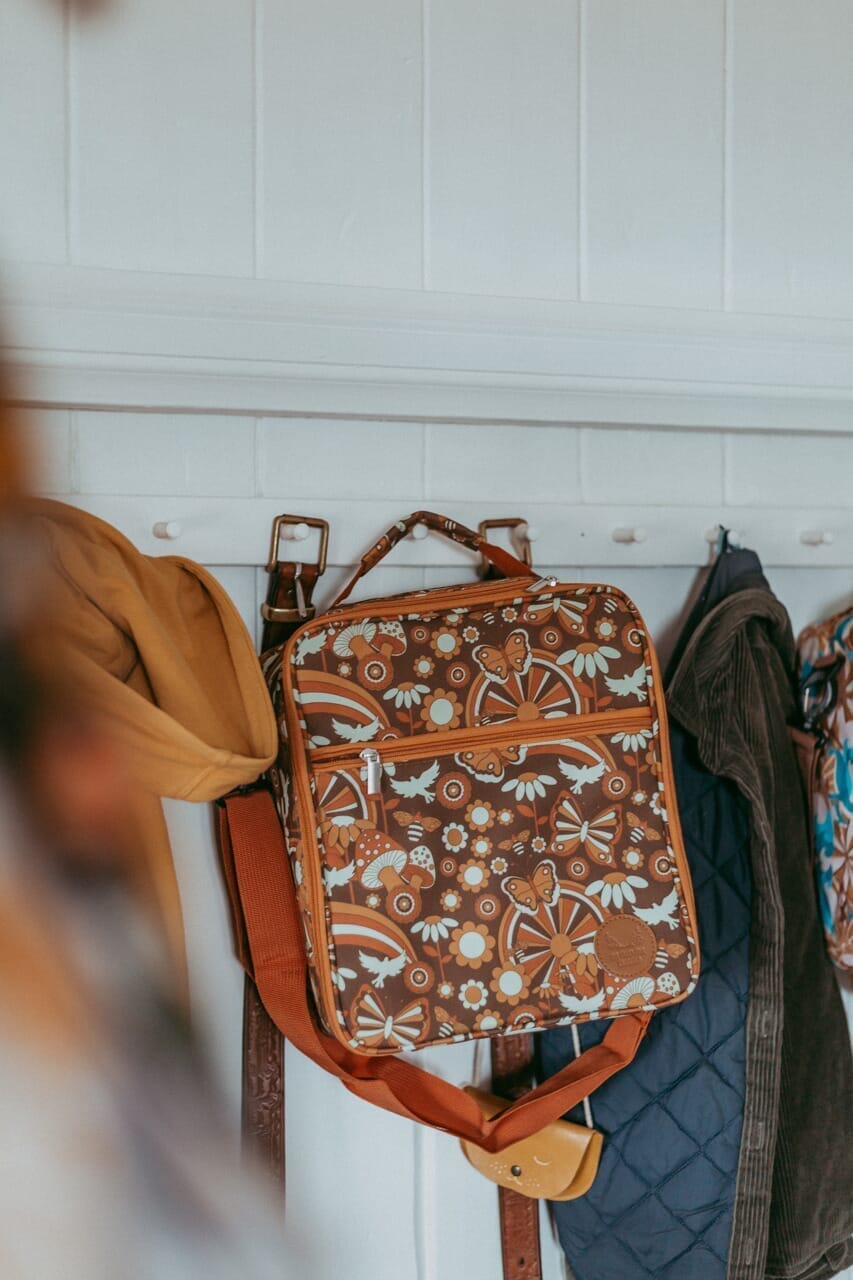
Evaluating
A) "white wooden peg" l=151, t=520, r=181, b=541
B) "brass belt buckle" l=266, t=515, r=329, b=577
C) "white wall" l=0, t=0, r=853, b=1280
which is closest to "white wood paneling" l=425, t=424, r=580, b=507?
"white wall" l=0, t=0, r=853, b=1280

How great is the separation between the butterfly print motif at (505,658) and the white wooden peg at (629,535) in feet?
0.64

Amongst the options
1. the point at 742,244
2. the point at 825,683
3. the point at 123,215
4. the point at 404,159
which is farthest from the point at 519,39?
the point at 825,683

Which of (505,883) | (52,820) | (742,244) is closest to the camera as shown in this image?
(52,820)

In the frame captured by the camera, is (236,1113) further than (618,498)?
No

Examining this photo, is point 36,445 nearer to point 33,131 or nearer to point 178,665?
point 178,665

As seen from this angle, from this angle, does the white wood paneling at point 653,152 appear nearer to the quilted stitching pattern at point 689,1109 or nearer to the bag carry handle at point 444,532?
the bag carry handle at point 444,532

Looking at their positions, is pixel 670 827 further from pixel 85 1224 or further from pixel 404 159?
pixel 85 1224

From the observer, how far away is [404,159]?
0.91m

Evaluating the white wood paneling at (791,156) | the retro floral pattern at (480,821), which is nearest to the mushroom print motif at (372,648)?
the retro floral pattern at (480,821)

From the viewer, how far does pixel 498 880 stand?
2.64 feet

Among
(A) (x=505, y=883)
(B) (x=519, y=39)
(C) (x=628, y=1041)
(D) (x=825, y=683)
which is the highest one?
(B) (x=519, y=39)

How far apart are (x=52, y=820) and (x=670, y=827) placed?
733 mm

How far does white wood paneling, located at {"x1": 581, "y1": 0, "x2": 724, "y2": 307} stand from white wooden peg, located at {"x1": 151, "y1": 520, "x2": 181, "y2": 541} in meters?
0.43

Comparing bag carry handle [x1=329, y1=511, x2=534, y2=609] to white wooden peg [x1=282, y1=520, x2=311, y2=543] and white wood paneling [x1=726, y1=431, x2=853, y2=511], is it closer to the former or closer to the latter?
white wooden peg [x1=282, y1=520, x2=311, y2=543]
